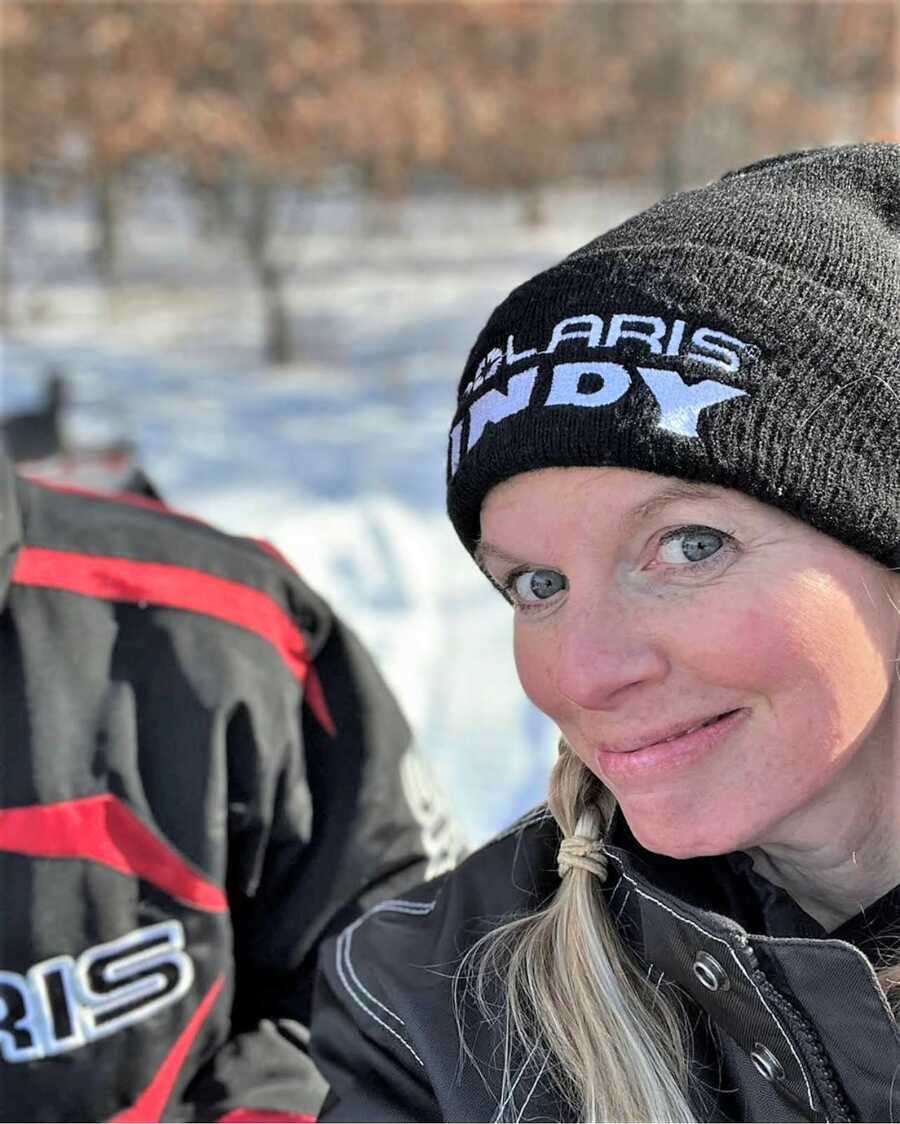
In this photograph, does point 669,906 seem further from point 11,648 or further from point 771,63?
point 771,63

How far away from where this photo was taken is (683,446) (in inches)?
49.0

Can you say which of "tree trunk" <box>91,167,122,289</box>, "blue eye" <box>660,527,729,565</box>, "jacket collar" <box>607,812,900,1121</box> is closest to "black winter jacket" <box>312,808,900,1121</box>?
"jacket collar" <box>607,812,900,1121</box>

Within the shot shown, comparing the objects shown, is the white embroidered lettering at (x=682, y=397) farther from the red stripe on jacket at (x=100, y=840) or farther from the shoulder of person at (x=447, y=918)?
the red stripe on jacket at (x=100, y=840)

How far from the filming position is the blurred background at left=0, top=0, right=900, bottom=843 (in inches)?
192

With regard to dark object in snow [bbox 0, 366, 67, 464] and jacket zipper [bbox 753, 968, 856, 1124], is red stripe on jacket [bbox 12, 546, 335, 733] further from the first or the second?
dark object in snow [bbox 0, 366, 67, 464]

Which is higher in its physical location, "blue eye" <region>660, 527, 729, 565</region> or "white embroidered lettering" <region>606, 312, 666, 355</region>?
"white embroidered lettering" <region>606, 312, 666, 355</region>

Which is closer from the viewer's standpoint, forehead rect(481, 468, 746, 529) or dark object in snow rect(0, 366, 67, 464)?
forehead rect(481, 468, 746, 529)

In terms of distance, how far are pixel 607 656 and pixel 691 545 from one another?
0.47ft

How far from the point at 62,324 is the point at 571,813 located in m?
13.8

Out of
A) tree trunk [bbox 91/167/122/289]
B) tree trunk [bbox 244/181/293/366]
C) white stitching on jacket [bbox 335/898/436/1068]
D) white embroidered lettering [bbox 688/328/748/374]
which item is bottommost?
tree trunk [bbox 91/167/122/289]

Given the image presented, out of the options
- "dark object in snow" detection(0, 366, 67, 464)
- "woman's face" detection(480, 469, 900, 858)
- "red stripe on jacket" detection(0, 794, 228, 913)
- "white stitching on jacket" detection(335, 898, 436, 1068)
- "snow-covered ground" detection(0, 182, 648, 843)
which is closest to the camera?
"woman's face" detection(480, 469, 900, 858)

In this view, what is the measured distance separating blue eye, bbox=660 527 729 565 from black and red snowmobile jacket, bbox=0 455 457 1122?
29.4 inches

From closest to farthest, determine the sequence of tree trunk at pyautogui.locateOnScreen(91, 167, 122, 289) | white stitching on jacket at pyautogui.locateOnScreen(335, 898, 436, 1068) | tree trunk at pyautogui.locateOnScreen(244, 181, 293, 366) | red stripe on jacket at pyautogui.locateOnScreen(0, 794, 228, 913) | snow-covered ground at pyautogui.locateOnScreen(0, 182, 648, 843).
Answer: white stitching on jacket at pyautogui.locateOnScreen(335, 898, 436, 1068), red stripe on jacket at pyautogui.locateOnScreen(0, 794, 228, 913), snow-covered ground at pyautogui.locateOnScreen(0, 182, 648, 843), tree trunk at pyautogui.locateOnScreen(244, 181, 293, 366), tree trunk at pyautogui.locateOnScreen(91, 167, 122, 289)

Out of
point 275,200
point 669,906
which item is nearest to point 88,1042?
point 669,906
